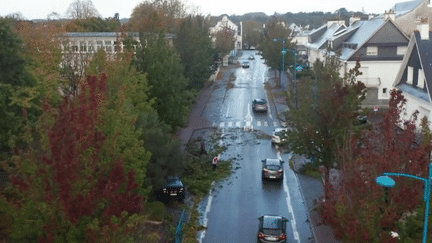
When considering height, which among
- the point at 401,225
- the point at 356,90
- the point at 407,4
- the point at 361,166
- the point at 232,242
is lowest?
the point at 232,242

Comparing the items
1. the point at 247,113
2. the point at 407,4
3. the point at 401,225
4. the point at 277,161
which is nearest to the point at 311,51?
the point at 407,4

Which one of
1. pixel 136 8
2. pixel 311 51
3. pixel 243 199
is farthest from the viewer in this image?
pixel 136 8

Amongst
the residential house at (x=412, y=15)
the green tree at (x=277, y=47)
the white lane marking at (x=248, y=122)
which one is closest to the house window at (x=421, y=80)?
the white lane marking at (x=248, y=122)

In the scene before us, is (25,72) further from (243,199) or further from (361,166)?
(361,166)

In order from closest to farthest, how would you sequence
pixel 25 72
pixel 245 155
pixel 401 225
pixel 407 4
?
pixel 401 225, pixel 25 72, pixel 245 155, pixel 407 4

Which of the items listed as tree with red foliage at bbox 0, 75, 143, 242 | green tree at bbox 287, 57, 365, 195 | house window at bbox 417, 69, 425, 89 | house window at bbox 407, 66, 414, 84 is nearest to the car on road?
green tree at bbox 287, 57, 365, 195

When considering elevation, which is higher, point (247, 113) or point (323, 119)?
point (323, 119)

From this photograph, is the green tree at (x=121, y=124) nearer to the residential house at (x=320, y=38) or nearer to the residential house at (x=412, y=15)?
the residential house at (x=412, y=15)
